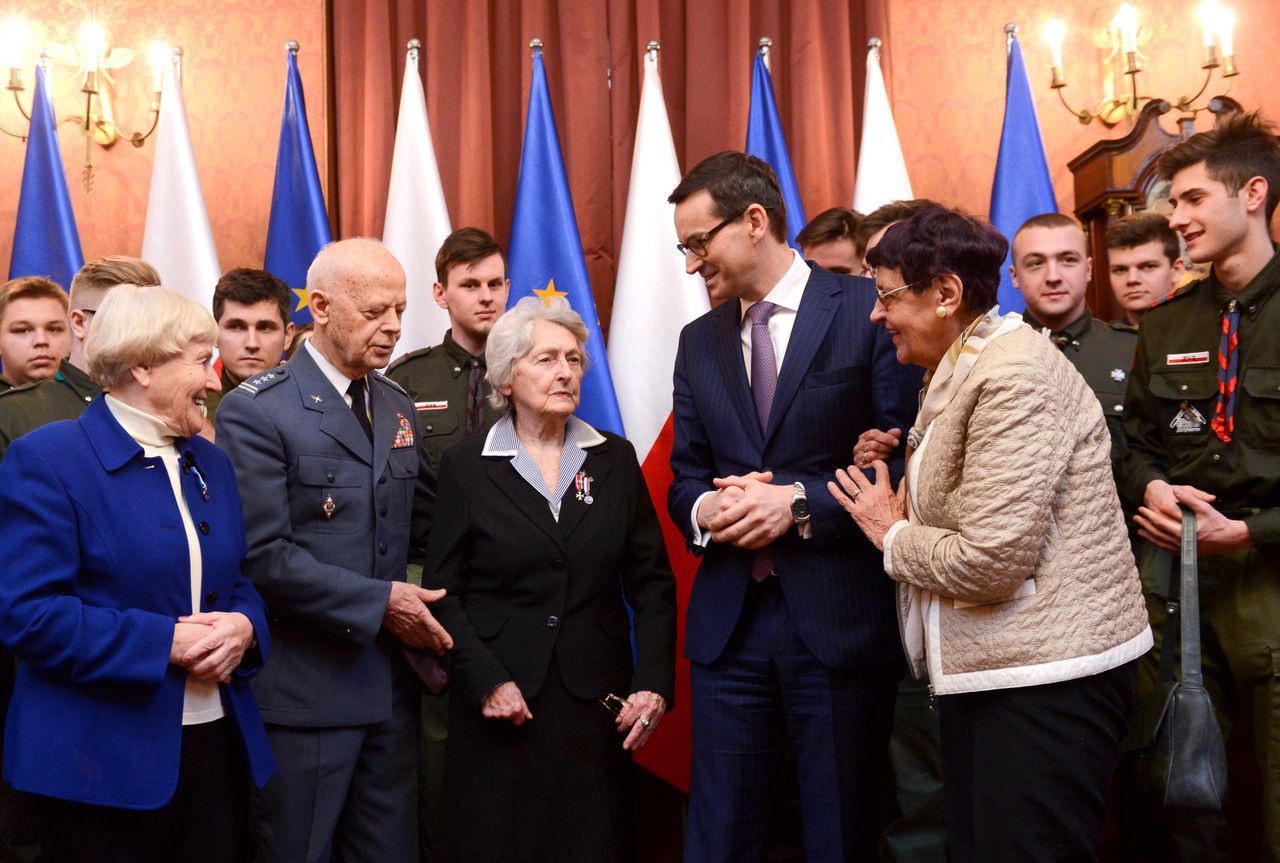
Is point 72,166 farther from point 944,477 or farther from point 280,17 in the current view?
point 944,477

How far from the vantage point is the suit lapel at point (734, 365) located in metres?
2.52

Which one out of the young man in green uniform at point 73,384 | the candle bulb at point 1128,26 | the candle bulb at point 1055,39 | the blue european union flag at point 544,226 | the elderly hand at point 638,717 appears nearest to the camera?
the elderly hand at point 638,717

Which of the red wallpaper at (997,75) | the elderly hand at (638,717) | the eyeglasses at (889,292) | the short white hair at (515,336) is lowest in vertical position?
the elderly hand at (638,717)

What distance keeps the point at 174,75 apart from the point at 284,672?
10.3 feet

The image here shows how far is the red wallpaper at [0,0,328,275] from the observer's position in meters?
5.11

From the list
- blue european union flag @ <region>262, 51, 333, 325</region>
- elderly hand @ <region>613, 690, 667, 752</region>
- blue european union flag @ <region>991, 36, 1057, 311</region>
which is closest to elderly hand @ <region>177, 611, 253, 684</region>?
elderly hand @ <region>613, 690, 667, 752</region>

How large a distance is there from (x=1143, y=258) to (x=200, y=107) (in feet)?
13.1

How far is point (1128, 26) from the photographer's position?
4.93 m

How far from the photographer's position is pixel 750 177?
8.64 ft

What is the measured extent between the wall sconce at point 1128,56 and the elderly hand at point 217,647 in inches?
168

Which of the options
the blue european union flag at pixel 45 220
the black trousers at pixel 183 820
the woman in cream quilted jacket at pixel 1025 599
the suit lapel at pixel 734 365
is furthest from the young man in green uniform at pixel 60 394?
the woman in cream quilted jacket at pixel 1025 599

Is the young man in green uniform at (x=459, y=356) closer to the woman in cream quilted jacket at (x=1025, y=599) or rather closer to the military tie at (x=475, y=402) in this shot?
the military tie at (x=475, y=402)

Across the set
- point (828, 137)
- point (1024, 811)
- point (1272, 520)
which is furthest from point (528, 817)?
point (828, 137)

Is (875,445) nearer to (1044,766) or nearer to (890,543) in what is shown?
(890,543)
